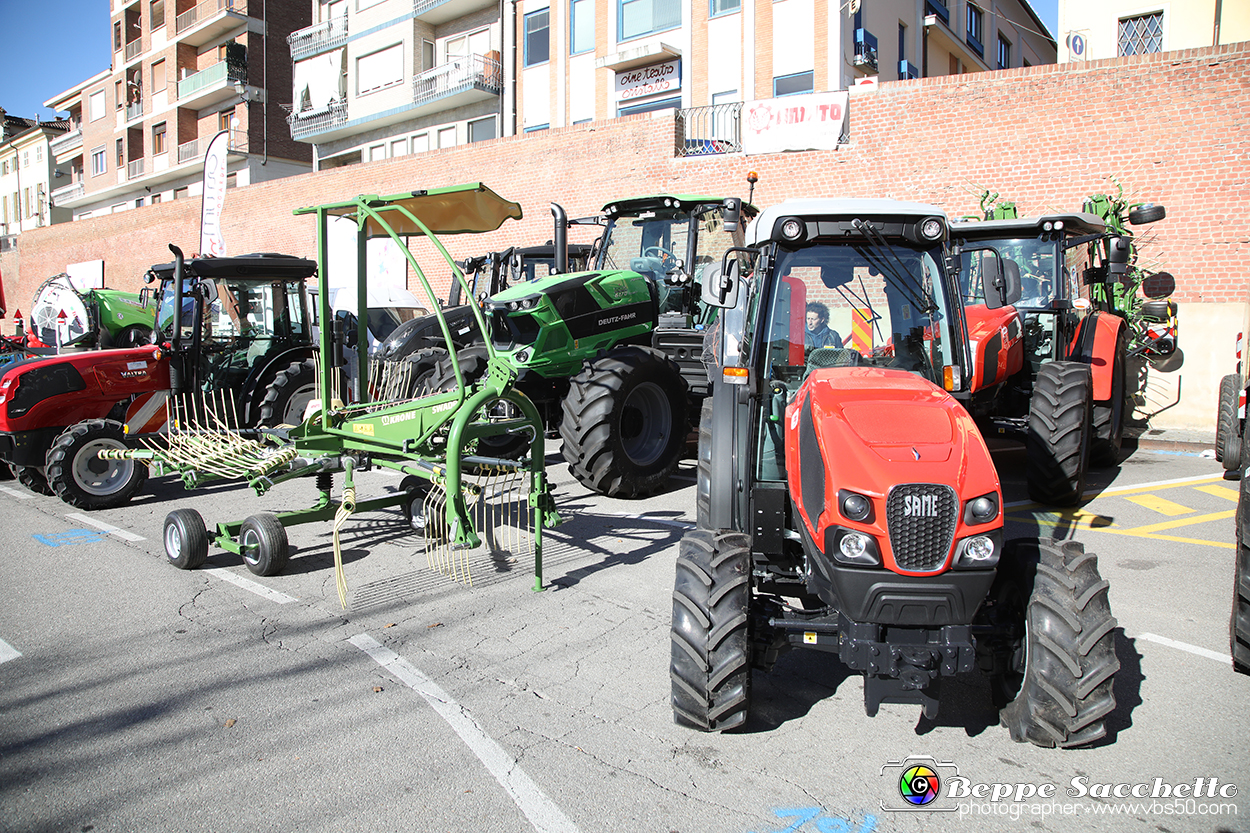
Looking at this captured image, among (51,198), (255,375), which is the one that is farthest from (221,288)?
(51,198)

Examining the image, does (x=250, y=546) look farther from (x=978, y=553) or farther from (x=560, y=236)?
(x=978, y=553)

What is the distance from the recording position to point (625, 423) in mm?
7500

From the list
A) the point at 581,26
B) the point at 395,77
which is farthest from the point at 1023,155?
the point at 395,77

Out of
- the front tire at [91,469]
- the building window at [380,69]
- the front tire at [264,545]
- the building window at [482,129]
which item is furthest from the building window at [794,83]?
the front tire at [264,545]

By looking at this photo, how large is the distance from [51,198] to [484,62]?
118 feet

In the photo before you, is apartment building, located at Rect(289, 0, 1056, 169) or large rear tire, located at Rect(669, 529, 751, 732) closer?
large rear tire, located at Rect(669, 529, 751, 732)

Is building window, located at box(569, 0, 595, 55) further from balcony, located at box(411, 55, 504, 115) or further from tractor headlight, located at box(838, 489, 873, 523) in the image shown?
tractor headlight, located at box(838, 489, 873, 523)

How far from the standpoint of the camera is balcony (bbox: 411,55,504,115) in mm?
25609

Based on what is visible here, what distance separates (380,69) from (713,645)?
30585mm

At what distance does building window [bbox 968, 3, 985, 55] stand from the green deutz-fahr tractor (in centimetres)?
2291

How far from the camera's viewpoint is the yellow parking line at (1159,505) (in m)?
6.89

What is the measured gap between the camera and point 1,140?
54.8 metres

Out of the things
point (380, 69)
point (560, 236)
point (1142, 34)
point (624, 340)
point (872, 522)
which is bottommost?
point (872, 522)

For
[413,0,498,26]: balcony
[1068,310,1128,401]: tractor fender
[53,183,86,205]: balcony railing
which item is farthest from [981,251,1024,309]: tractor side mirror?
[53,183,86,205]: balcony railing
